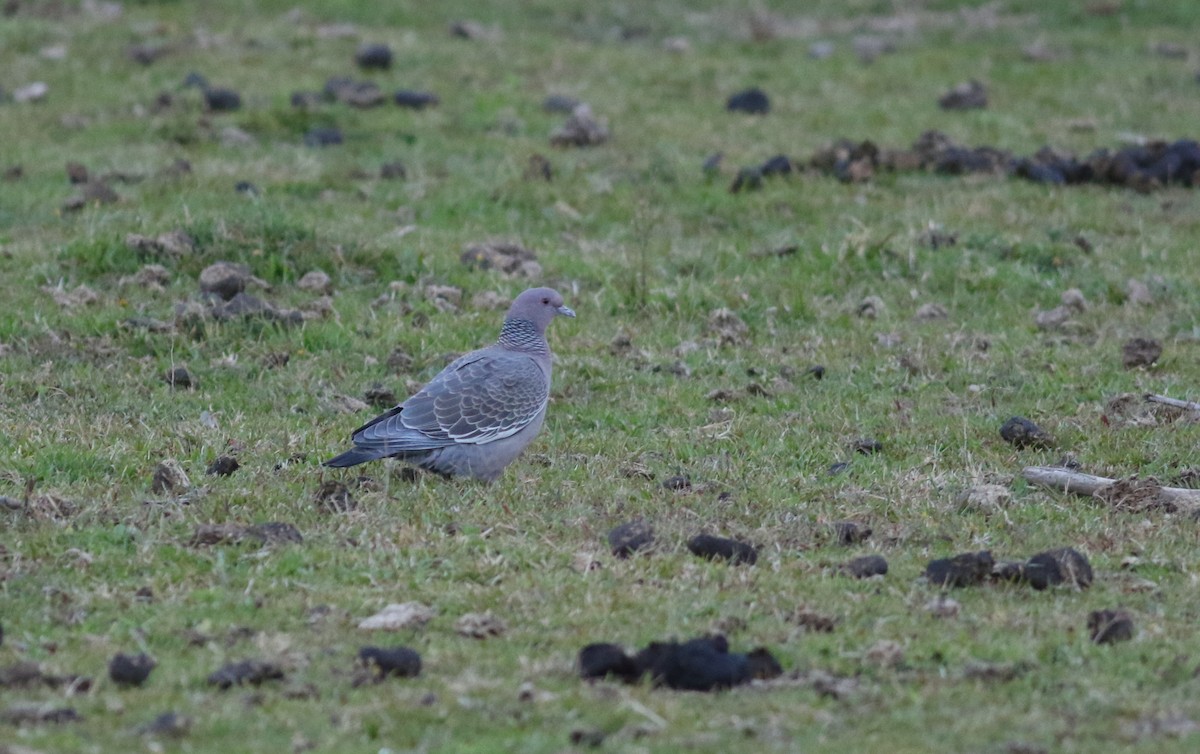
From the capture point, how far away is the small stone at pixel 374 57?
1905cm

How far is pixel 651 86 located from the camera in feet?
62.4

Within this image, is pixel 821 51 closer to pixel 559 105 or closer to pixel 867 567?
pixel 559 105

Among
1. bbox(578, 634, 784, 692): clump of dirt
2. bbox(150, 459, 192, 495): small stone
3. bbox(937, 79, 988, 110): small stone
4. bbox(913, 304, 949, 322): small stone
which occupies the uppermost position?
bbox(578, 634, 784, 692): clump of dirt

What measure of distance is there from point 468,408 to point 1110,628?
3644mm

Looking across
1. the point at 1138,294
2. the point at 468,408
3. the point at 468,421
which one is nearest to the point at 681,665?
the point at 468,421

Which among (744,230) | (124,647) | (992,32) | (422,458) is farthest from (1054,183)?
(124,647)

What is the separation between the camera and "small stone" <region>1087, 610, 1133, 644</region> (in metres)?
6.50

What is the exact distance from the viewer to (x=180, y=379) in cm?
1037

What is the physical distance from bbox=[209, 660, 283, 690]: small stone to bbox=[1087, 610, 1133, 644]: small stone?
325cm

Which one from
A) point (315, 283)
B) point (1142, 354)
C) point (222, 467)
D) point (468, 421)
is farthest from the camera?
point (315, 283)

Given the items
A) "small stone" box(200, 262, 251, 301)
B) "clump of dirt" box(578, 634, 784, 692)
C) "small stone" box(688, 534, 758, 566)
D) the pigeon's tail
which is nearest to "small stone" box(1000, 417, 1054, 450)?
"small stone" box(688, 534, 758, 566)

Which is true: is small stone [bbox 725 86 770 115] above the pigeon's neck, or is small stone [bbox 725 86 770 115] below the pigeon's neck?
below

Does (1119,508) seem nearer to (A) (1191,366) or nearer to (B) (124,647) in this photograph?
(A) (1191,366)

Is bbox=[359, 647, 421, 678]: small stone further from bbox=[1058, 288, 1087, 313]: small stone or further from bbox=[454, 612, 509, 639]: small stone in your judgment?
bbox=[1058, 288, 1087, 313]: small stone
